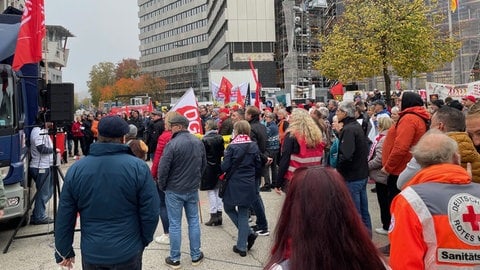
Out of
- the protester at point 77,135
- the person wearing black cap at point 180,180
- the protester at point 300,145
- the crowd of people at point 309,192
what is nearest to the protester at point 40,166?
the crowd of people at point 309,192

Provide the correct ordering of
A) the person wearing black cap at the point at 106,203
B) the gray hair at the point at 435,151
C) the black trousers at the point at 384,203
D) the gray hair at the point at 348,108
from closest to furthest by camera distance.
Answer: the gray hair at the point at 435,151 < the person wearing black cap at the point at 106,203 < the gray hair at the point at 348,108 < the black trousers at the point at 384,203

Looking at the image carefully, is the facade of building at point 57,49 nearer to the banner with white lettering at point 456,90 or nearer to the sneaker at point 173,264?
→ the banner with white lettering at point 456,90

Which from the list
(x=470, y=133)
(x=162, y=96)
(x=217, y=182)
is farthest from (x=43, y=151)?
(x=162, y=96)

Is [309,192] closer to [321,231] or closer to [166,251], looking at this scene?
[321,231]

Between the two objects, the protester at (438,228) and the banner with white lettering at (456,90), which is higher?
the banner with white lettering at (456,90)

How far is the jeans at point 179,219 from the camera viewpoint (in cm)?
536

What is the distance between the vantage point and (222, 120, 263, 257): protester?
5.64m

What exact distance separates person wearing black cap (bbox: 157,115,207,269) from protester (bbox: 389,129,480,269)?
3189mm

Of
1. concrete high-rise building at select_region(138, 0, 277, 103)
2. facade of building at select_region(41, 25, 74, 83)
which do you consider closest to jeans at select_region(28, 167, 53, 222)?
concrete high-rise building at select_region(138, 0, 277, 103)

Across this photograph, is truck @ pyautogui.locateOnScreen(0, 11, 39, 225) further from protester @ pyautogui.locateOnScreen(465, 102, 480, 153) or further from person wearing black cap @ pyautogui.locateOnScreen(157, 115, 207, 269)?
protester @ pyautogui.locateOnScreen(465, 102, 480, 153)

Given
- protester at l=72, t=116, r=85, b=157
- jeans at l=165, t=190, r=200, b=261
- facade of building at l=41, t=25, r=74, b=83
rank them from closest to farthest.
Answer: jeans at l=165, t=190, r=200, b=261
protester at l=72, t=116, r=85, b=157
facade of building at l=41, t=25, r=74, b=83

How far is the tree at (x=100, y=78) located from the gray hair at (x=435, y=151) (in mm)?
98482

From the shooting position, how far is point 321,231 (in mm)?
1646

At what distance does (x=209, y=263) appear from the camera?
18.3 ft
